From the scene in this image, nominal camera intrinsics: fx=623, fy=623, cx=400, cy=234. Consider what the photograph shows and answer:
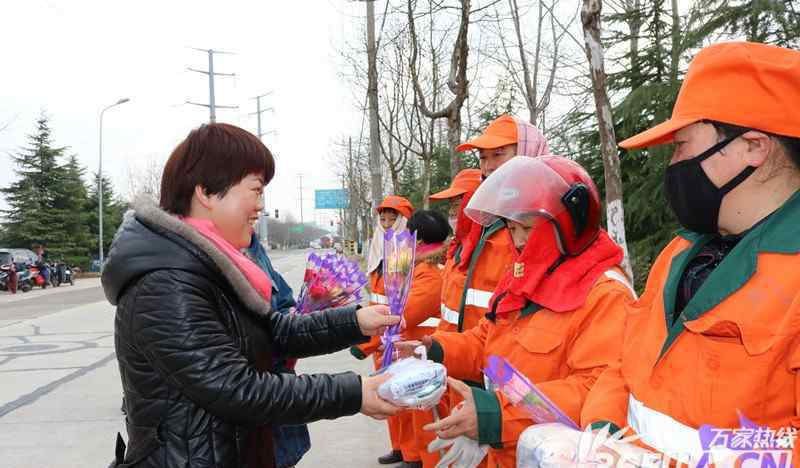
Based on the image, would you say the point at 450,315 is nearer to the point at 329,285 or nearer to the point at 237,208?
the point at 329,285

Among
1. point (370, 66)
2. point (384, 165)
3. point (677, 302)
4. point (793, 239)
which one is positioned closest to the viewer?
point (793, 239)

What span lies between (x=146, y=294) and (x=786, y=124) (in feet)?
5.41

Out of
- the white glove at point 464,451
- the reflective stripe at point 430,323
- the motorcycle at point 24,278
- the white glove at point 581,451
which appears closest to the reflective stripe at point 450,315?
the reflective stripe at point 430,323

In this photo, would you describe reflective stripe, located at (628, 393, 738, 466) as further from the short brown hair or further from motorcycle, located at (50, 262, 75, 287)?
motorcycle, located at (50, 262, 75, 287)

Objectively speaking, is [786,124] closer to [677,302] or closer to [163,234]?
[677,302]

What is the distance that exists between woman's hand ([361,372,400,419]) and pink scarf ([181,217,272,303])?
430 mm

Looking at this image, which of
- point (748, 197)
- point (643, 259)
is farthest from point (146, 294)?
point (643, 259)

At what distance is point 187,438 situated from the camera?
1747mm

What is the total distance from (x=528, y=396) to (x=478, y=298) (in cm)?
152

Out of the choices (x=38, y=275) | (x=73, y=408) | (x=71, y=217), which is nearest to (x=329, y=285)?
(x=73, y=408)

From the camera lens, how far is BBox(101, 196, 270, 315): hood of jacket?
174 centimetres

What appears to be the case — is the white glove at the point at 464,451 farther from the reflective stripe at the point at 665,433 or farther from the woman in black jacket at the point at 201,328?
the reflective stripe at the point at 665,433

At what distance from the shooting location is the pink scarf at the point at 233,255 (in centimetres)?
188

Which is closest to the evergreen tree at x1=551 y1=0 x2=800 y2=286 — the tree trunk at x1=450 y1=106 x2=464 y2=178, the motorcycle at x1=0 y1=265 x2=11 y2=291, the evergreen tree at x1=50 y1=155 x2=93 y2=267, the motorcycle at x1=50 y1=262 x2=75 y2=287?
the tree trunk at x1=450 y1=106 x2=464 y2=178
